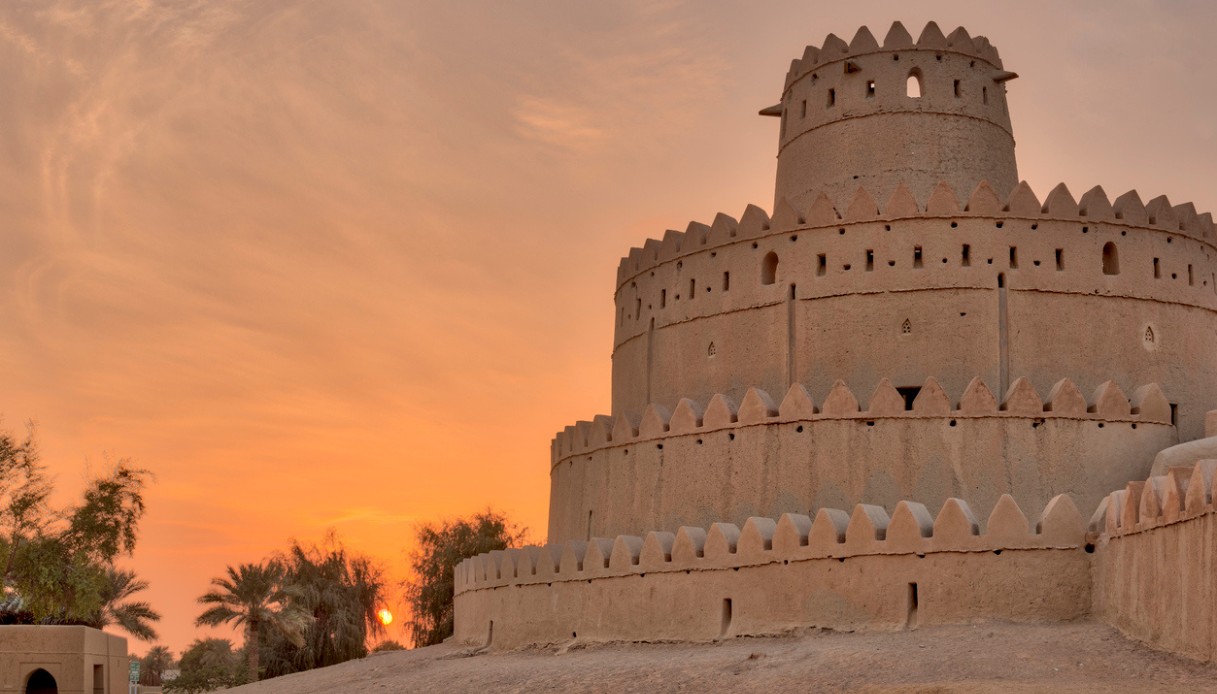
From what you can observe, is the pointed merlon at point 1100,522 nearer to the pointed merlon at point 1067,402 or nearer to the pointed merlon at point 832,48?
the pointed merlon at point 1067,402

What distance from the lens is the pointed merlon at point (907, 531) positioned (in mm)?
18922

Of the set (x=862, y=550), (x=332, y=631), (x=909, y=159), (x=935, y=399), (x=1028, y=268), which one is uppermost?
(x=909, y=159)

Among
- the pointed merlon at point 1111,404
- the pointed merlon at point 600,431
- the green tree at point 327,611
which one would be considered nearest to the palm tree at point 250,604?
the green tree at point 327,611

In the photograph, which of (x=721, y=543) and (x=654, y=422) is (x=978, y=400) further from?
(x=654, y=422)

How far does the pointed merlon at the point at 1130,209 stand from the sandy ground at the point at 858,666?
30.0 ft

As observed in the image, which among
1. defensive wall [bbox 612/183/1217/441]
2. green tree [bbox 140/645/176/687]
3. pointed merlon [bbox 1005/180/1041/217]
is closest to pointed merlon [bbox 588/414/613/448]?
defensive wall [bbox 612/183/1217/441]

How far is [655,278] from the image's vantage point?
27.1 metres

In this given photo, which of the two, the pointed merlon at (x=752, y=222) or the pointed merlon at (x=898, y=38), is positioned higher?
the pointed merlon at (x=898, y=38)

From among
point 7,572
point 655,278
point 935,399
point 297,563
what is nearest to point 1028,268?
point 935,399

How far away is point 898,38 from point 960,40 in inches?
44.9

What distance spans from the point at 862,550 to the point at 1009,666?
162 inches

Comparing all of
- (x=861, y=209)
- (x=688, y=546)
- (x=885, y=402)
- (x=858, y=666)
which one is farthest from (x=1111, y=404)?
(x=858, y=666)

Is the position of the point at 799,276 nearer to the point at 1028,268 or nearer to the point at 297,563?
the point at 1028,268

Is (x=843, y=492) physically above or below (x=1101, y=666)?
above
